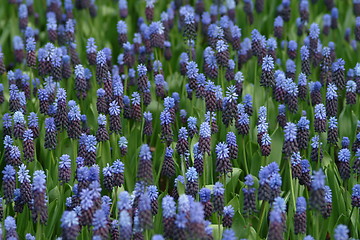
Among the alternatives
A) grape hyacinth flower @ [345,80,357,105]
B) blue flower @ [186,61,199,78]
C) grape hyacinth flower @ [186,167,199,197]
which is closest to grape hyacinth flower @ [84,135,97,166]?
grape hyacinth flower @ [186,167,199,197]

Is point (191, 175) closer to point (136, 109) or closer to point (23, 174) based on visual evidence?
point (23, 174)

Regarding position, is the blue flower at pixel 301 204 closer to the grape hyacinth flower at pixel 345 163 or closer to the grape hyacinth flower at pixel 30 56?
the grape hyacinth flower at pixel 345 163

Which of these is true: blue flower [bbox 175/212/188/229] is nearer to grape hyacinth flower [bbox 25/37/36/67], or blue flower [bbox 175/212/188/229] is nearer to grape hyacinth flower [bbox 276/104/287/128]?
grape hyacinth flower [bbox 276/104/287/128]

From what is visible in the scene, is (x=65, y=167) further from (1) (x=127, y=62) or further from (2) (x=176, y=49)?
(2) (x=176, y=49)

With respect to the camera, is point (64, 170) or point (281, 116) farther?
point (281, 116)

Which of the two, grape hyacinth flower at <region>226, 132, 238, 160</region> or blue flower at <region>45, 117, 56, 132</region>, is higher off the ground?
blue flower at <region>45, 117, 56, 132</region>

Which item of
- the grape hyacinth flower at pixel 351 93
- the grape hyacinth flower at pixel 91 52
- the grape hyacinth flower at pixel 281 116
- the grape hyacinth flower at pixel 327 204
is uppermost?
the grape hyacinth flower at pixel 91 52

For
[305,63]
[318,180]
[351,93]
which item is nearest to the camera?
[318,180]

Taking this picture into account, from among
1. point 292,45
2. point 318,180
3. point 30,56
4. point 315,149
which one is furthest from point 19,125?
point 292,45

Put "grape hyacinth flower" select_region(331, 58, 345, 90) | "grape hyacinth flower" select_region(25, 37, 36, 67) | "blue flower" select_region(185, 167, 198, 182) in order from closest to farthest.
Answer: "blue flower" select_region(185, 167, 198, 182), "grape hyacinth flower" select_region(331, 58, 345, 90), "grape hyacinth flower" select_region(25, 37, 36, 67)

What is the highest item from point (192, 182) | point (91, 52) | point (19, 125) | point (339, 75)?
point (91, 52)

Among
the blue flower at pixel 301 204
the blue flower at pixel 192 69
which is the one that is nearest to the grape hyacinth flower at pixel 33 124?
the blue flower at pixel 192 69

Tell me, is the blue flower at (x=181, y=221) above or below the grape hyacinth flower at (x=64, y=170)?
below

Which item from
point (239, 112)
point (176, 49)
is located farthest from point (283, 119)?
point (176, 49)
